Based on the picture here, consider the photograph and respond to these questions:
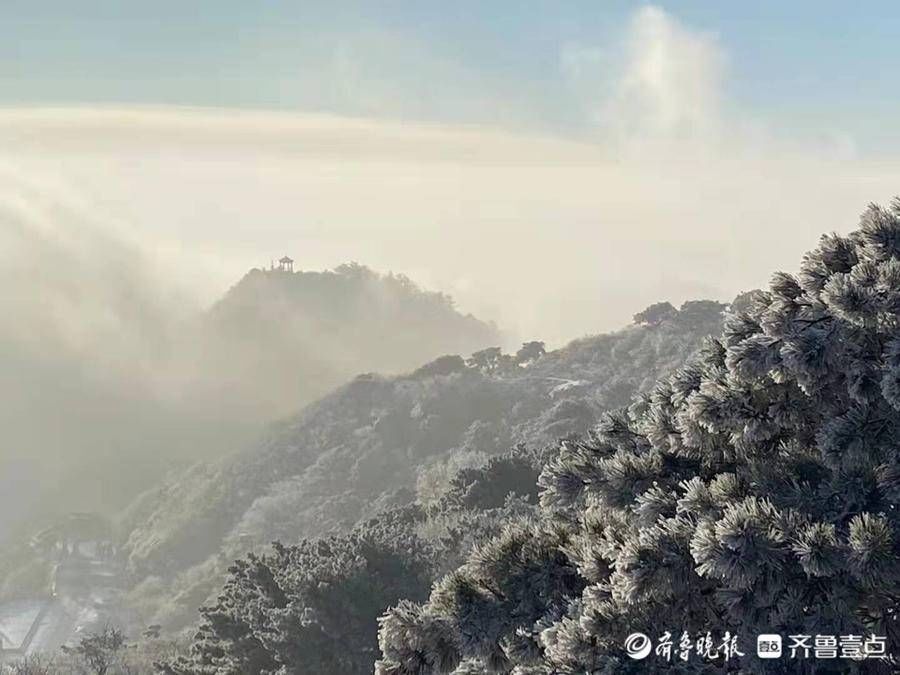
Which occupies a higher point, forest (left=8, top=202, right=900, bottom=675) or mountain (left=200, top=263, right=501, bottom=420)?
mountain (left=200, top=263, right=501, bottom=420)

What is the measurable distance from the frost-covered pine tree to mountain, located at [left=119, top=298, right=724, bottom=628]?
46213 millimetres

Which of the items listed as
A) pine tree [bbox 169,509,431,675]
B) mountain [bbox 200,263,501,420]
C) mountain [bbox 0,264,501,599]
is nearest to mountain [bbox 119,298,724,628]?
mountain [bbox 0,264,501,599]

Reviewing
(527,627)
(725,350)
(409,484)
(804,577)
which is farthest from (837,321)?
(409,484)

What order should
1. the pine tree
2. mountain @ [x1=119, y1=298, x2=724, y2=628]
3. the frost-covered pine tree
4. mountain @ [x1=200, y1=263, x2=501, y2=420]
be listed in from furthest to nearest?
mountain @ [x1=200, y1=263, x2=501, y2=420] → mountain @ [x1=119, y1=298, x2=724, y2=628] → the pine tree → the frost-covered pine tree

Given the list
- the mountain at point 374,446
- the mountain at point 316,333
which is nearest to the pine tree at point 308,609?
the mountain at point 374,446

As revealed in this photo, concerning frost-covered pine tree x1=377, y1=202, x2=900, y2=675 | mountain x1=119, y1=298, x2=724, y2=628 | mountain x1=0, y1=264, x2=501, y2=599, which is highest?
mountain x1=0, y1=264, x2=501, y2=599

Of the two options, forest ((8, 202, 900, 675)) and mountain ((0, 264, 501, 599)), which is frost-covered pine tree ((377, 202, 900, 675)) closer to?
forest ((8, 202, 900, 675))

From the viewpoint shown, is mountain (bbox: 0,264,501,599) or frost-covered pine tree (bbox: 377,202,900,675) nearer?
frost-covered pine tree (bbox: 377,202,900,675)

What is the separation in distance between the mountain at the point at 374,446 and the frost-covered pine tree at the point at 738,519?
46213 mm

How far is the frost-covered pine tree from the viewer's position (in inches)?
259

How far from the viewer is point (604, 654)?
708 cm

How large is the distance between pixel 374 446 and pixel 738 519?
2848 inches

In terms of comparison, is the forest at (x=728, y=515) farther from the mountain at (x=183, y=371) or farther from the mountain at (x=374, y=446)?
the mountain at (x=183, y=371)

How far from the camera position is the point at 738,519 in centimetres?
648
